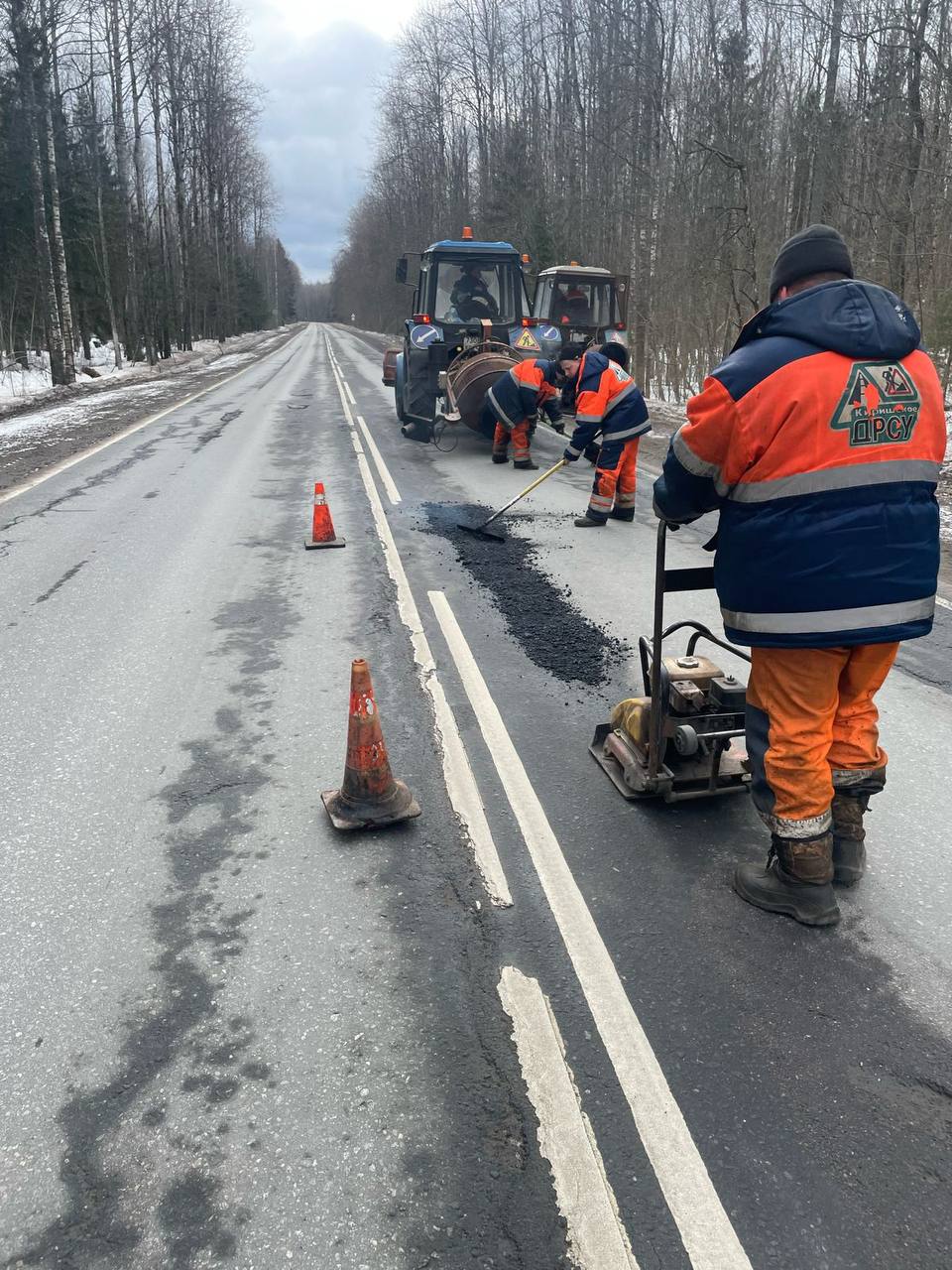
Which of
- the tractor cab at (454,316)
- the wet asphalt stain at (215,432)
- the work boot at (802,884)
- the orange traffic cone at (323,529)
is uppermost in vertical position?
the tractor cab at (454,316)

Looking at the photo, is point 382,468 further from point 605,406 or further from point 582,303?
point 582,303

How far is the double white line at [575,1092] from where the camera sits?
6.30 feet

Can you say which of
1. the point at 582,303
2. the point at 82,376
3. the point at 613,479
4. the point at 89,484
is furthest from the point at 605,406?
the point at 82,376

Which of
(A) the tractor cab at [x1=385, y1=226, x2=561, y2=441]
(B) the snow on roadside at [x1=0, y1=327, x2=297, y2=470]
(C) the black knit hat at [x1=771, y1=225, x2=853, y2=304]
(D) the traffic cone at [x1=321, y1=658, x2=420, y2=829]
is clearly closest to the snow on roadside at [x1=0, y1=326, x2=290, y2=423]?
(B) the snow on roadside at [x1=0, y1=327, x2=297, y2=470]

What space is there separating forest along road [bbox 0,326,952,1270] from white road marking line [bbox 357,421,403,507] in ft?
15.3

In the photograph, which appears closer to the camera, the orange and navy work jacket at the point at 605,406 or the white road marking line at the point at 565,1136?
the white road marking line at the point at 565,1136

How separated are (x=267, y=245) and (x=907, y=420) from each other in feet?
420

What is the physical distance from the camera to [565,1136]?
7.06 feet

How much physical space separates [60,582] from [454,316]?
9.26 meters

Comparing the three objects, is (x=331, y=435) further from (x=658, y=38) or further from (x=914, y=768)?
(x=658, y=38)

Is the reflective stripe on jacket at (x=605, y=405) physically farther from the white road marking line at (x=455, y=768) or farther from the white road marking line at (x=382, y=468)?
the white road marking line at (x=455, y=768)

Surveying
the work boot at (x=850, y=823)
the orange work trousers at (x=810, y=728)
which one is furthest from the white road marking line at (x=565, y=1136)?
the work boot at (x=850, y=823)

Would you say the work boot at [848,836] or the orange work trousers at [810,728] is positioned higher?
the orange work trousers at [810,728]

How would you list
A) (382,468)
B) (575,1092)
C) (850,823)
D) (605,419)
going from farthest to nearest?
(382,468), (605,419), (850,823), (575,1092)
